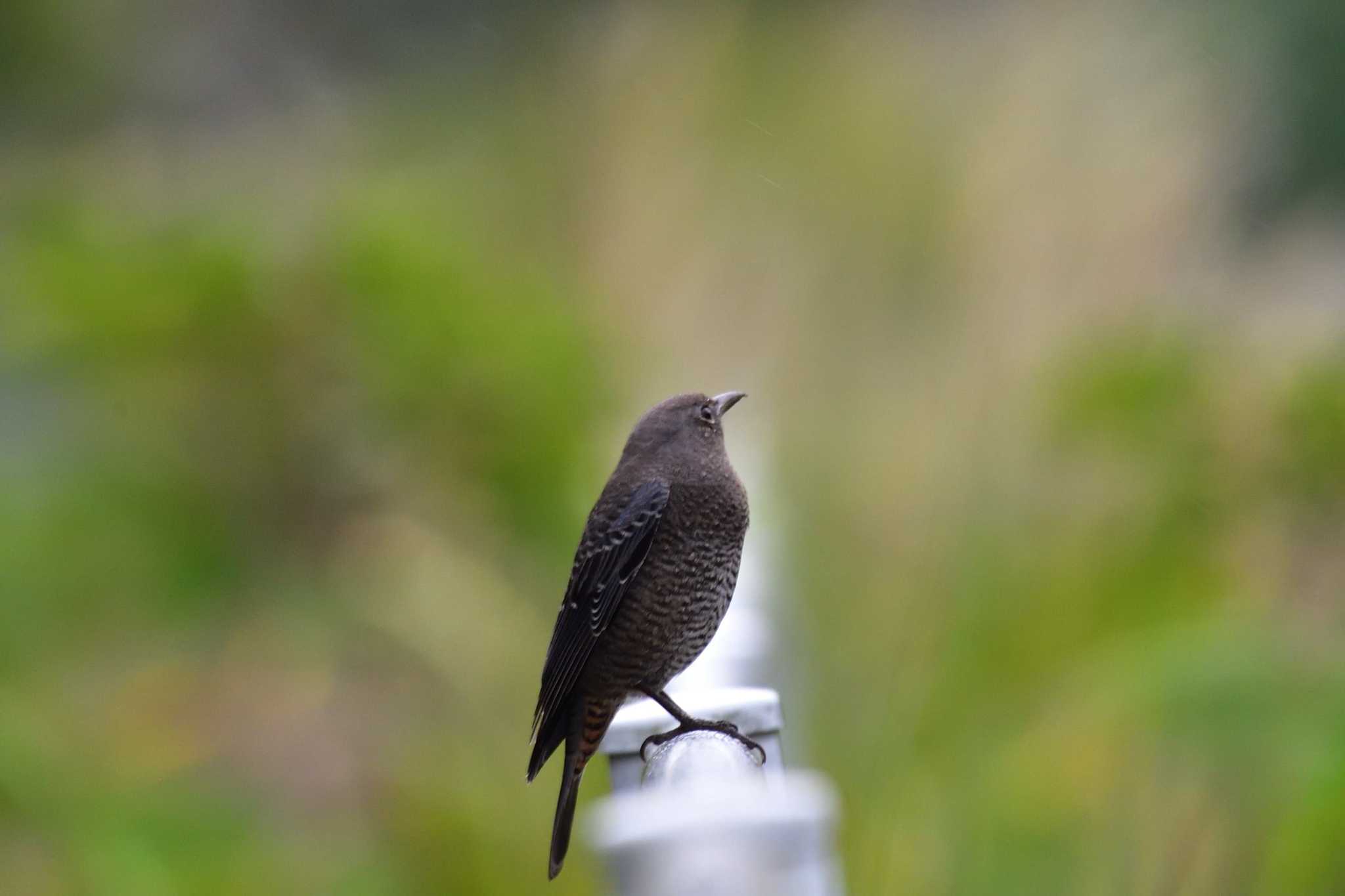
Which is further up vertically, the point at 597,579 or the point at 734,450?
the point at 734,450

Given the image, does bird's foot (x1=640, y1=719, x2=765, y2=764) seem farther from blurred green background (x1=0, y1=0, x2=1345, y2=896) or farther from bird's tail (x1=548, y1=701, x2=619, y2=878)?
blurred green background (x1=0, y1=0, x2=1345, y2=896)

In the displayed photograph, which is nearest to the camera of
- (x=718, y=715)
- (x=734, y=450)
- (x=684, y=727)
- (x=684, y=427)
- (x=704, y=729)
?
(x=718, y=715)

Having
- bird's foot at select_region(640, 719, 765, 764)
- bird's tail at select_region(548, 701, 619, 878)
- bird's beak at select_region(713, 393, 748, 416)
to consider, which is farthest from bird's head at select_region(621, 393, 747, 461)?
bird's foot at select_region(640, 719, 765, 764)

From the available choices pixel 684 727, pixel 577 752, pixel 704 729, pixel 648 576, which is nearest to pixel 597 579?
pixel 648 576

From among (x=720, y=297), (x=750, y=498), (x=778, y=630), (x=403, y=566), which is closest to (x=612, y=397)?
(x=720, y=297)

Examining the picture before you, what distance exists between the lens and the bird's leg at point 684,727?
4.92 ft

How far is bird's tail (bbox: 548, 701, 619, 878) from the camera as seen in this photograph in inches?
83.7

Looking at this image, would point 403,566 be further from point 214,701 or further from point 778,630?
point 778,630

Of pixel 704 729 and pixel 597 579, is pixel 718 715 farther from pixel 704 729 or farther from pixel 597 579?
pixel 597 579

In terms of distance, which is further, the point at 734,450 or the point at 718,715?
the point at 734,450

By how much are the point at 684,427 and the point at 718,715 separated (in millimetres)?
933

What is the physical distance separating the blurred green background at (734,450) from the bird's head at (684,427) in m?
0.28

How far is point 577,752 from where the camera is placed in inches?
91.0

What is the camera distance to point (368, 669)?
4.73 m
